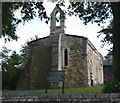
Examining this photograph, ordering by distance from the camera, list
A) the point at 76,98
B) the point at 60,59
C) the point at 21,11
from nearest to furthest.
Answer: the point at 76,98 < the point at 21,11 < the point at 60,59

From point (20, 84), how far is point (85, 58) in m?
7.74

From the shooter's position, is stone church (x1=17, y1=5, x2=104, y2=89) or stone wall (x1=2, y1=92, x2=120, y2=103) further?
stone church (x1=17, y1=5, x2=104, y2=89)

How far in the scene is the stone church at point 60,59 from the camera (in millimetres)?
31875

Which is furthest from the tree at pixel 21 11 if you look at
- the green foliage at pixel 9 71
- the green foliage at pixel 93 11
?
the green foliage at pixel 9 71

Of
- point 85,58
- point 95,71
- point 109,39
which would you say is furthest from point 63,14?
point 95,71

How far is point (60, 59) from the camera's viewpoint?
3312 cm

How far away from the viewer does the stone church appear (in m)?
31.9

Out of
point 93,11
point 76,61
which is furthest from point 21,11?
point 76,61

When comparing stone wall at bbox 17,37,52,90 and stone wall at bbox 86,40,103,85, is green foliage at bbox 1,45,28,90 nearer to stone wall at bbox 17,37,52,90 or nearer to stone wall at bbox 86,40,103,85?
stone wall at bbox 17,37,52,90

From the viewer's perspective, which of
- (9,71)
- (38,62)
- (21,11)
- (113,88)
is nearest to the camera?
(113,88)

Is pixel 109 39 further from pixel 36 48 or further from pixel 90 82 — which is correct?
pixel 36 48

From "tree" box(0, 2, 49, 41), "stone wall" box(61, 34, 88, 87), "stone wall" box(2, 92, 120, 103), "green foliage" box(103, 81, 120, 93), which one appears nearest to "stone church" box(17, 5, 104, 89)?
"stone wall" box(61, 34, 88, 87)

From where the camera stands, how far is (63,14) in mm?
21719

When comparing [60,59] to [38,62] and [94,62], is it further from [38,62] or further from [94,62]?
[94,62]
